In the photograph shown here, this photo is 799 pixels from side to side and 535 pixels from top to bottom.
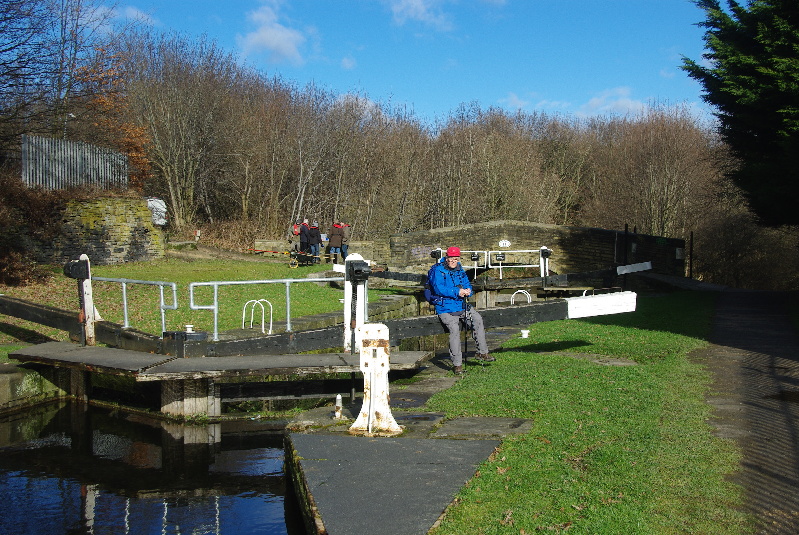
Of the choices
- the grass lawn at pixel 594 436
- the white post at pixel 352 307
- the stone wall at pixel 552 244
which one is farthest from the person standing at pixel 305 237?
the white post at pixel 352 307

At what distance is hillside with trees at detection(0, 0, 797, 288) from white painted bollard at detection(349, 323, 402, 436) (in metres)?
27.1

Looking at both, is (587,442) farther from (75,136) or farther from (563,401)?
(75,136)

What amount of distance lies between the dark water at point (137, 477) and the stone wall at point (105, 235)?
1373cm

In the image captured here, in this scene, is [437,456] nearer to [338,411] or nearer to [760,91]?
[338,411]

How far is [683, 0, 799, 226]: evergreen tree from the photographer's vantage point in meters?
15.9

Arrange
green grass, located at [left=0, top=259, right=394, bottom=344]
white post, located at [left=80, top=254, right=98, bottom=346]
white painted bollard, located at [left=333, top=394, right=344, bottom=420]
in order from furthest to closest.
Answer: green grass, located at [left=0, top=259, right=394, bottom=344]
white post, located at [left=80, top=254, right=98, bottom=346]
white painted bollard, located at [left=333, top=394, right=344, bottom=420]

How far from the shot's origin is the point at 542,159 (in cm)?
5372

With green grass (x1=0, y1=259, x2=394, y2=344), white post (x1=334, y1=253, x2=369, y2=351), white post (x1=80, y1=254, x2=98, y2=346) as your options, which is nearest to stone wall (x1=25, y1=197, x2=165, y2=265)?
green grass (x1=0, y1=259, x2=394, y2=344)

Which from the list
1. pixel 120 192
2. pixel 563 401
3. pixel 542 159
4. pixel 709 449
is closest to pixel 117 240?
pixel 120 192

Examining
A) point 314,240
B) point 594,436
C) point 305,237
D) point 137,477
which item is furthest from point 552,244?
point 137,477

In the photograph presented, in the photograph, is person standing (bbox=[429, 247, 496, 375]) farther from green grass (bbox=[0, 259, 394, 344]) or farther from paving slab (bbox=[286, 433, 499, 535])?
green grass (bbox=[0, 259, 394, 344])

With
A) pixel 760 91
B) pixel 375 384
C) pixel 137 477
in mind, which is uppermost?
pixel 760 91

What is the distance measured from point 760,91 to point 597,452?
1334cm

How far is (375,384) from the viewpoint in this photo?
6688 millimetres
